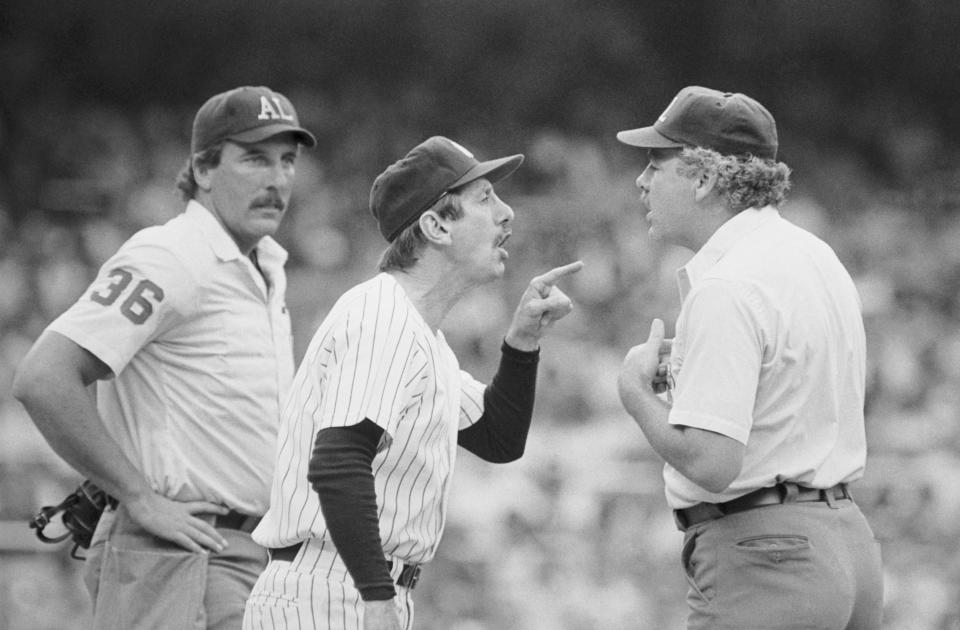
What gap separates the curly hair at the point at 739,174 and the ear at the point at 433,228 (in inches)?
21.8

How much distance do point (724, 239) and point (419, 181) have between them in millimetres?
700

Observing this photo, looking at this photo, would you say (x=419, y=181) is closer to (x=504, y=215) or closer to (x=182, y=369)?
(x=504, y=215)

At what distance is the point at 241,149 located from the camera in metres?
4.14

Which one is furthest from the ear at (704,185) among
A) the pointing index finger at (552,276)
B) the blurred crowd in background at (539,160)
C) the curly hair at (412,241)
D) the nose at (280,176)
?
the blurred crowd in background at (539,160)

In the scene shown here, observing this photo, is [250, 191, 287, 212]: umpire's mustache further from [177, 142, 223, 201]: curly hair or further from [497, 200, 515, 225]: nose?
[497, 200, 515, 225]: nose

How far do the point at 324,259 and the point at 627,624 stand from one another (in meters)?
3.41

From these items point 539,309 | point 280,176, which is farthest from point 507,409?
point 280,176

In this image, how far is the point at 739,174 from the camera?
10.4ft

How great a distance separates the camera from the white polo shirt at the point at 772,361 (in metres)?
2.86

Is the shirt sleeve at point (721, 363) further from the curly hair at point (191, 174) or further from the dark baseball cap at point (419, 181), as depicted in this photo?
the curly hair at point (191, 174)

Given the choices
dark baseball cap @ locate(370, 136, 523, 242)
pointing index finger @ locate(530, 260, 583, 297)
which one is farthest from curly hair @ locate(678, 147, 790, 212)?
dark baseball cap @ locate(370, 136, 523, 242)

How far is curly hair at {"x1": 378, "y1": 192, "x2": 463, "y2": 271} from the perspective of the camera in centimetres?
321

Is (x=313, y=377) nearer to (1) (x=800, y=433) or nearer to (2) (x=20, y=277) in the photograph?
(1) (x=800, y=433)

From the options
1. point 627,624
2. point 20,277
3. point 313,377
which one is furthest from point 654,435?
point 20,277
